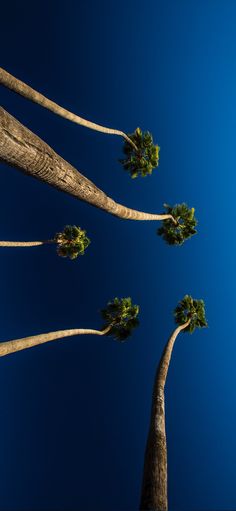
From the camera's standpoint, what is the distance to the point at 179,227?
21.6m

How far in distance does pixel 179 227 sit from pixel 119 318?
23.2ft

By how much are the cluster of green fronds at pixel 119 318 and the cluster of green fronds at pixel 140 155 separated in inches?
344

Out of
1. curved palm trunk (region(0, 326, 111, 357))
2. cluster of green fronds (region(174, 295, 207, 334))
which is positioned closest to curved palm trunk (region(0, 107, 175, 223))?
curved palm trunk (region(0, 326, 111, 357))

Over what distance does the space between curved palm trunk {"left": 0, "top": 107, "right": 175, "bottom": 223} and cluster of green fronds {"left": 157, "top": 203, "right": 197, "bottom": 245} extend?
15.2 m

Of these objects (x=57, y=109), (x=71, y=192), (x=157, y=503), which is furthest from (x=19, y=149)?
(x=57, y=109)

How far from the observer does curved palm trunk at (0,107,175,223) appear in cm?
416

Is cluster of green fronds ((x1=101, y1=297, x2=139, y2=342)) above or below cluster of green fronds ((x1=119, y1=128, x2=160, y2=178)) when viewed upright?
below

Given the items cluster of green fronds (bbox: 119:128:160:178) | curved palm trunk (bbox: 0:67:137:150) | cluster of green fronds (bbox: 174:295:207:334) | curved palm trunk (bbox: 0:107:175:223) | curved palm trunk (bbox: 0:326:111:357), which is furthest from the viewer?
cluster of green fronds (bbox: 119:128:160:178)

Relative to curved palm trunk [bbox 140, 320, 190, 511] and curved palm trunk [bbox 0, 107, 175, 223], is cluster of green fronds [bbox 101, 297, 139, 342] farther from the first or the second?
curved palm trunk [bbox 0, 107, 175, 223]

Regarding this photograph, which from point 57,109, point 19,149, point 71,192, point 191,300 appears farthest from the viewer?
point 191,300

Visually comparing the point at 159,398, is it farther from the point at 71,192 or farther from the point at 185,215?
the point at 185,215

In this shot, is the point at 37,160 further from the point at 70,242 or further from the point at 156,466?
the point at 70,242

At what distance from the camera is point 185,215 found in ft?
70.6

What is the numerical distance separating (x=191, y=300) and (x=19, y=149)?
17.6m
